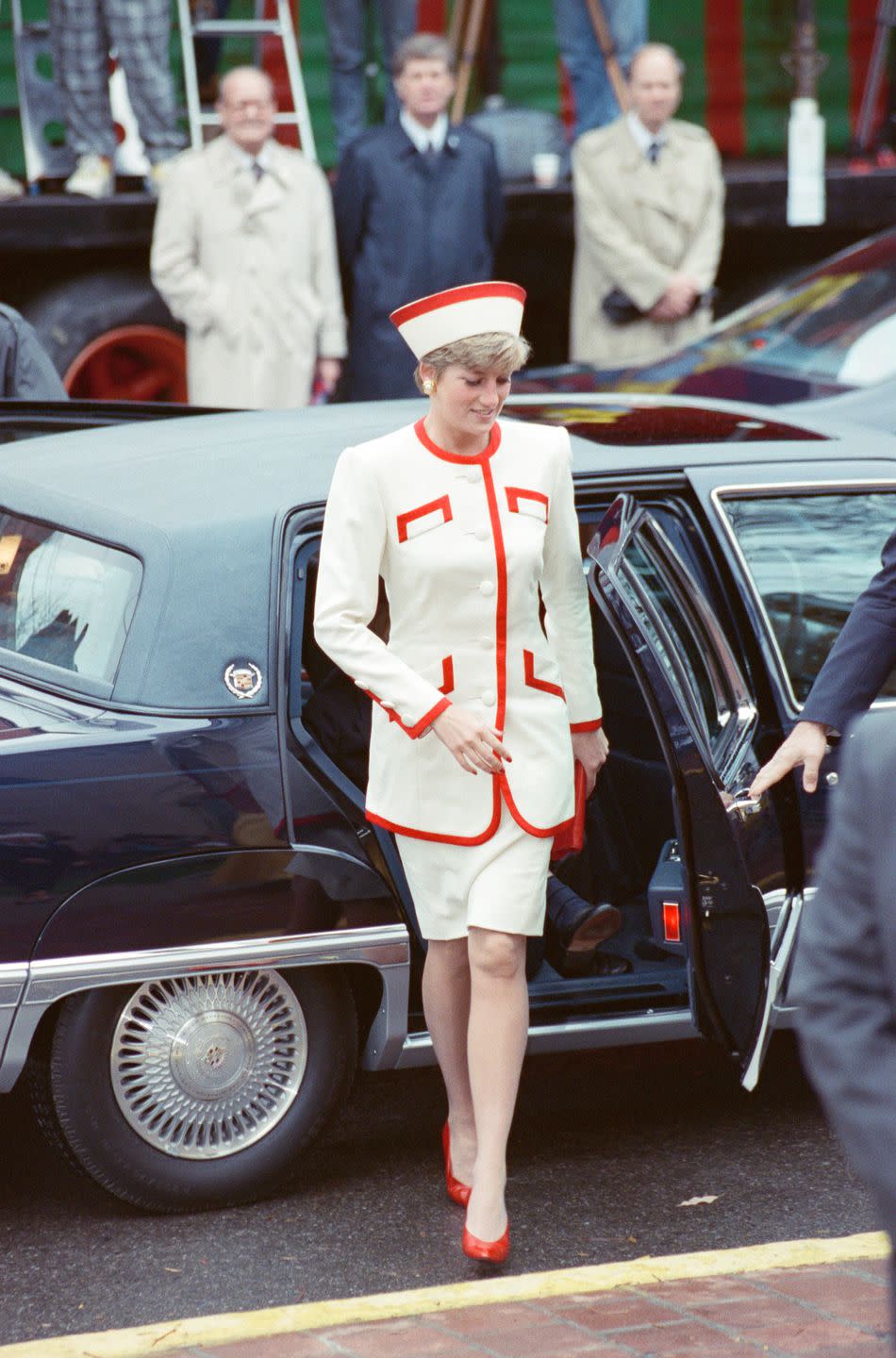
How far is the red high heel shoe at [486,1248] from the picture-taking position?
13.9 ft

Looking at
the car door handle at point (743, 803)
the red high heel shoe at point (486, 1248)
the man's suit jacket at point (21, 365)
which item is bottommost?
the red high heel shoe at point (486, 1248)

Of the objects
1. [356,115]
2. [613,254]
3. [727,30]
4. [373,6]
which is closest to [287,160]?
[613,254]

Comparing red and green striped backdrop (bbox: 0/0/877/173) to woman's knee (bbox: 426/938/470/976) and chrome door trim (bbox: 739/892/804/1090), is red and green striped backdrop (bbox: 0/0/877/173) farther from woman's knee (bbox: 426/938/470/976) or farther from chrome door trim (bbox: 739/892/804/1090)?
woman's knee (bbox: 426/938/470/976)

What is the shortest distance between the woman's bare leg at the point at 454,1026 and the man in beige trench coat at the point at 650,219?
224 inches

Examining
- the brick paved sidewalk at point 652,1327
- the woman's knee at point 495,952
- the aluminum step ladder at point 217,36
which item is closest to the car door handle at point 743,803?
the woman's knee at point 495,952

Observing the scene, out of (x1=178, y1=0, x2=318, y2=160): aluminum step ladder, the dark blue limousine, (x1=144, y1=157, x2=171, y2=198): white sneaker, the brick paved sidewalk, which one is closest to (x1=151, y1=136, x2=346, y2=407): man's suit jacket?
(x1=144, y1=157, x2=171, y2=198): white sneaker

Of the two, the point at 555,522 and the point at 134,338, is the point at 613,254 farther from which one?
the point at 555,522

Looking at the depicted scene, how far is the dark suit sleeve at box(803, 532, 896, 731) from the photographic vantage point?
3.98m

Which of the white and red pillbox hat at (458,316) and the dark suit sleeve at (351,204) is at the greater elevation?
the white and red pillbox hat at (458,316)

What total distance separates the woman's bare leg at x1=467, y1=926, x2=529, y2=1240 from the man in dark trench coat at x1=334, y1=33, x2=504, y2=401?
549 cm

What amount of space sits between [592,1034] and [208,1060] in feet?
2.67

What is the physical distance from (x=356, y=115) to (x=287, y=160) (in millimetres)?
2494

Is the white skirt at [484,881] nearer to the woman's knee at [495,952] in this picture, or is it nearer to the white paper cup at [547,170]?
the woman's knee at [495,952]

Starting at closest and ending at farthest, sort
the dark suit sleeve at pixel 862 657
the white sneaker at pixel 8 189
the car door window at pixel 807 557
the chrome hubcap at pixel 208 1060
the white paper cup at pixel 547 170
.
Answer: the dark suit sleeve at pixel 862 657 < the chrome hubcap at pixel 208 1060 < the car door window at pixel 807 557 < the white sneaker at pixel 8 189 < the white paper cup at pixel 547 170
